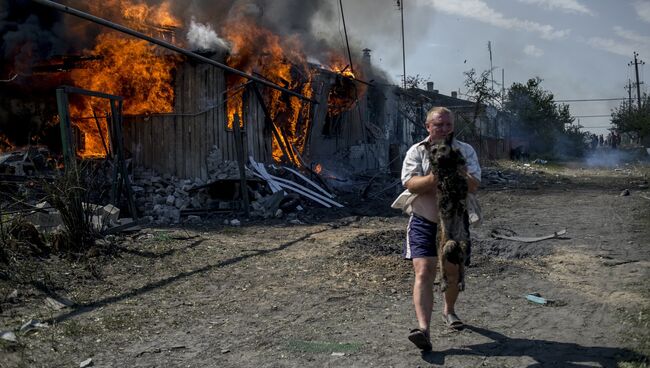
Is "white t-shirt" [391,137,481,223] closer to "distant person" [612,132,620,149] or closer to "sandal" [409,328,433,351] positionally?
"sandal" [409,328,433,351]

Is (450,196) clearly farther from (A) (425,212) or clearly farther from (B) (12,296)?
(B) (12,296)

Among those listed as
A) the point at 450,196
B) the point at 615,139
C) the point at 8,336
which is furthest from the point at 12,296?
the point at 615,139

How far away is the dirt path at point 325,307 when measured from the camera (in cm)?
411

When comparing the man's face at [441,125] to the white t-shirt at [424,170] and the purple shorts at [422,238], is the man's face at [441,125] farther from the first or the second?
the purple shorts at [422,238]

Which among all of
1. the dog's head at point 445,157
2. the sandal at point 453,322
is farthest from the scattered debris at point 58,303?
the dog's head at point 445,157

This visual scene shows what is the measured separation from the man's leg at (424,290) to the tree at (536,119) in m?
43.5

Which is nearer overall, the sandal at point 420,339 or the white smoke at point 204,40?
the sandal at point 420,339

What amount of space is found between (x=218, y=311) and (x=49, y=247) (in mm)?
3324

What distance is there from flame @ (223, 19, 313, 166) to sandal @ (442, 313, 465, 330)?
1044cm

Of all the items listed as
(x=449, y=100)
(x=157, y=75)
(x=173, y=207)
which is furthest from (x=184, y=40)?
(x=449, y=100)

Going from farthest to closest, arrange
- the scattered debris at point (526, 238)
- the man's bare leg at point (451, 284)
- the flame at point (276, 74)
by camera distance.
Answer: the flame at point (276, 74), the scattered debris at point (526, 238), the man's bare leg at point (451, 284)

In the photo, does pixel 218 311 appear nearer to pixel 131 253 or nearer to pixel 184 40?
pixel 131 253

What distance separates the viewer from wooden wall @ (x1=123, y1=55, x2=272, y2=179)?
14.0 metres

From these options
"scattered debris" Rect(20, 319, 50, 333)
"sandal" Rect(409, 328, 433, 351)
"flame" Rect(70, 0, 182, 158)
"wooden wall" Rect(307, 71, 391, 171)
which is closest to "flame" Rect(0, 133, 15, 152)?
"flame" Rect(70, 0, 182, 158)
